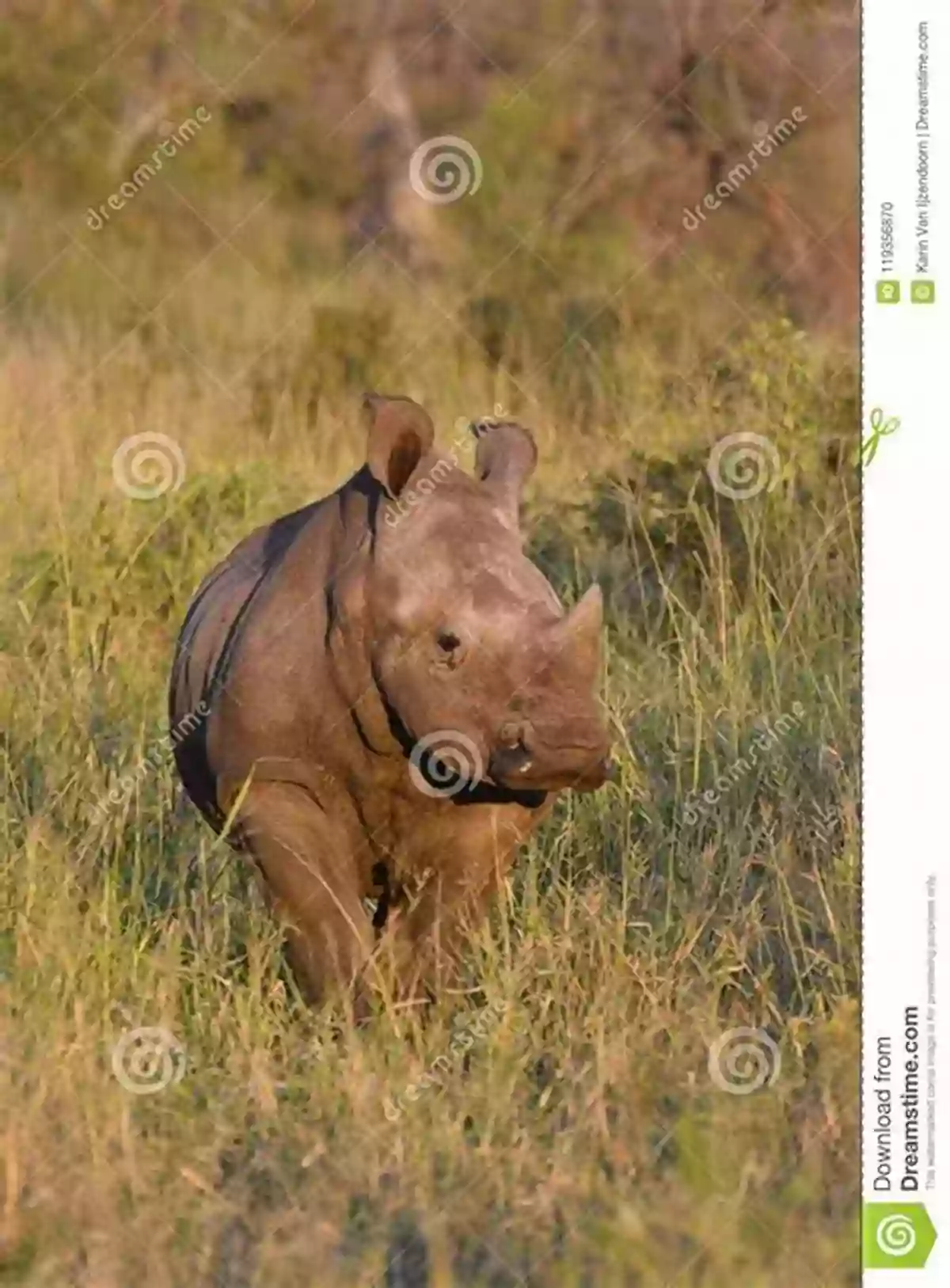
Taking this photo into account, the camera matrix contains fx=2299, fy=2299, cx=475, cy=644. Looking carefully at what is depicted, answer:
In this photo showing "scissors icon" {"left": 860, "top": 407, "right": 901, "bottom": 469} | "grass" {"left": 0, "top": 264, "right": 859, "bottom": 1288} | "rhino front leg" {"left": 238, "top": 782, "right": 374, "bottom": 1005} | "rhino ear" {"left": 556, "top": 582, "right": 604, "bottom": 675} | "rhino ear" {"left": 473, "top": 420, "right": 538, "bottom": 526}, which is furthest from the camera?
"scissors icon" {"left": 860, "top": 407, "right": 901, "bottom": 469}

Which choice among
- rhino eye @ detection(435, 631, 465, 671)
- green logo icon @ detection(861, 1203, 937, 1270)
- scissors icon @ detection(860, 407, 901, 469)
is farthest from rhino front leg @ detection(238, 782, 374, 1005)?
scissors icon @ detection(860, 407, 901, 469)

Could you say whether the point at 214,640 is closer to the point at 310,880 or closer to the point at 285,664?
the point at 285,664

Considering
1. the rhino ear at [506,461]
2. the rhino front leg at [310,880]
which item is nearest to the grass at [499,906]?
the rhino front leg at [310,880]

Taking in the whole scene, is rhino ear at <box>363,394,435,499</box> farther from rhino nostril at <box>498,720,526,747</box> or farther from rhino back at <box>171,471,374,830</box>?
rhino nostril at <box>498,720,526,747</box>

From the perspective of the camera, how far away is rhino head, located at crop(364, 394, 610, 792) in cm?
515

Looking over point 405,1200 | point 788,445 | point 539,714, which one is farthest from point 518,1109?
point 788,445

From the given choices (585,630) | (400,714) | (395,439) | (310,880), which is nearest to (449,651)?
(400,714)

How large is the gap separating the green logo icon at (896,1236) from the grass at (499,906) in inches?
3.7

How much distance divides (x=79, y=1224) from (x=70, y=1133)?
22 cm

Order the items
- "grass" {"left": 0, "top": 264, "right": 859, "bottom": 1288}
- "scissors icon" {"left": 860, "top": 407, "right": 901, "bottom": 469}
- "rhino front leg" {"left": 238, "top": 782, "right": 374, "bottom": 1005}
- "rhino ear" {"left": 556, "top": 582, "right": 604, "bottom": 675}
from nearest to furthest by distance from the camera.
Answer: "grass" {"left": 0, "top": 264, "right": 859, "bottom": 1288} → "rhino ear" {"left": 556, "top": 582, "right": 604, "bottom": 675} → "rhino front leg" {"left": 238, "top": 782, "right": 374, "bottom": 1005} → "scissors icon" {"left": 860, "top": 407, "right": 901, "bottom": 469}

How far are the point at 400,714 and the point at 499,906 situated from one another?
63cm

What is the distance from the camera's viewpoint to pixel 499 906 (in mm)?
5605

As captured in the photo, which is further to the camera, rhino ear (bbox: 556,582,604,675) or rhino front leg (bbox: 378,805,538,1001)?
rhino front leg (bbox: 378,805,538,1001)

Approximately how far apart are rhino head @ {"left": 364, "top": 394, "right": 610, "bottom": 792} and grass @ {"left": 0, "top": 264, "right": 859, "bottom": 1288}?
22.1 inches
